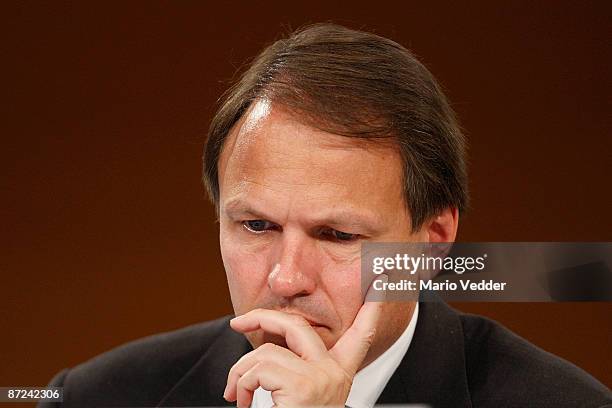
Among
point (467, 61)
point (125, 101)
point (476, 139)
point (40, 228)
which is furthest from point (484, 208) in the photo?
point (40, 228)

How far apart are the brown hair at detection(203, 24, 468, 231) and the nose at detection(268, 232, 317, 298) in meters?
0.16

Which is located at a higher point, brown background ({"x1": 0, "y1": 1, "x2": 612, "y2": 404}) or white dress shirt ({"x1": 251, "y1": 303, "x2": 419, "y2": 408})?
brown background ({"x1": 0, "y1": 1, "x2": 612, "y2": 404})

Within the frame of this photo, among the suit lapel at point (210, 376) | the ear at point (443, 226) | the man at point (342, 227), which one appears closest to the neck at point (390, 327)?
the man at point (342, 227)

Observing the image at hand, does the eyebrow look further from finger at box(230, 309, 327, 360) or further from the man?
finger at box(230, 309, 327, 360)

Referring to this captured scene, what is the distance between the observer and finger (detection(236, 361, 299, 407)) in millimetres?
1376

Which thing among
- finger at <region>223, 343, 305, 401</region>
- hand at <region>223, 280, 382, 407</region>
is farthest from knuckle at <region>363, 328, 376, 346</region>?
finger at <region>223, 343, 305, 401</region>

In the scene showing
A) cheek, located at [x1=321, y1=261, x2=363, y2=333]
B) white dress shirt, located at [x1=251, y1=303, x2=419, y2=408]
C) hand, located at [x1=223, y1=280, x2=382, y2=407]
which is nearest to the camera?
hand, located at [x1=223, y1=280, x2=382, y2=407]

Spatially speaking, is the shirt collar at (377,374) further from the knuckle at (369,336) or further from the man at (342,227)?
the knuckle at (369,336)

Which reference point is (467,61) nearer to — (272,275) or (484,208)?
(484,208)

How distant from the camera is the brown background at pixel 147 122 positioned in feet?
5.30

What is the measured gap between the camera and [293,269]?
4.79 feet

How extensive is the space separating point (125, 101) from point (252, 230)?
1.12ft

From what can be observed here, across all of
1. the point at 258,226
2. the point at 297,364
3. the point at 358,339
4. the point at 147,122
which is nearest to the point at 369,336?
the point at 358,339

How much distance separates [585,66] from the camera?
1.62 meters
